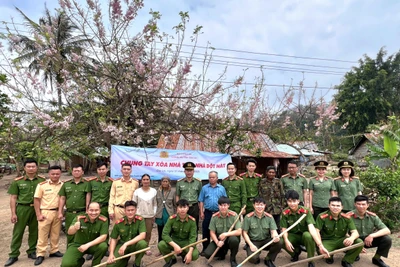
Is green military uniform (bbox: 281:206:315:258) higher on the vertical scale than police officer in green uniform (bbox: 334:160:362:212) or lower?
lower

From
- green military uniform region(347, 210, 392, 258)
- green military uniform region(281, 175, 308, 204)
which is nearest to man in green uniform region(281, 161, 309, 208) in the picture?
green military uniform region(281, 175, 308, 204)

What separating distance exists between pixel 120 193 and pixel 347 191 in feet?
14.1

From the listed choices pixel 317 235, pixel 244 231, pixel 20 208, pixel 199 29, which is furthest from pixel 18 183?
pixel 317 235

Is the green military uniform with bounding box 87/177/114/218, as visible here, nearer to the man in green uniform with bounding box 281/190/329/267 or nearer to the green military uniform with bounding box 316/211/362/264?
the man in green uniform with bounding box 281/190/329/267

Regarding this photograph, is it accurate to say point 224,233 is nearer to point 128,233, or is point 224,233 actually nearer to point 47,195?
point 128,233

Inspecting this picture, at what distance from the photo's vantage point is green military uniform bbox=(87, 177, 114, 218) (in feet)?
16.8

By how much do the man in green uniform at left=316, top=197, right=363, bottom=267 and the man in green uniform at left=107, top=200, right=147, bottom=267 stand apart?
2.89 metres

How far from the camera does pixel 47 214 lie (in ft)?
15.8

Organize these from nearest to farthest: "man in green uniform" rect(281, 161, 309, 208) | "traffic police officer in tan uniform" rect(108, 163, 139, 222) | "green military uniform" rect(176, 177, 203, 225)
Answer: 1. "traffic police officer in tan uniform" rect(108, 163, 139, 222)
2. "green military uniform" rect(176, 177, 203, 225)
3. "man in green uniform" rect(281, 161, 309, 208)

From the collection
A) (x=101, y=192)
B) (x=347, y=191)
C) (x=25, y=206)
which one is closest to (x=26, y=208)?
(x=25, y=206)

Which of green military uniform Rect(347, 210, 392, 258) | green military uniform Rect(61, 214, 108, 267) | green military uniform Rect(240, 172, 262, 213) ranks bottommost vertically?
green military uniform Rect(61, 214, 108, 267)

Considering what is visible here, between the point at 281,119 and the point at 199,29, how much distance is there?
4.03m

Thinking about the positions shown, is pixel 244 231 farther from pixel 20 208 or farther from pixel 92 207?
pixel 20 208

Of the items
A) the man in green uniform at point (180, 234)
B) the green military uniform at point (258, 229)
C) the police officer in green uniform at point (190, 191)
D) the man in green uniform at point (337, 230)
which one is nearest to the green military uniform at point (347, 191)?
the man in green uniform at point (337, 230)
